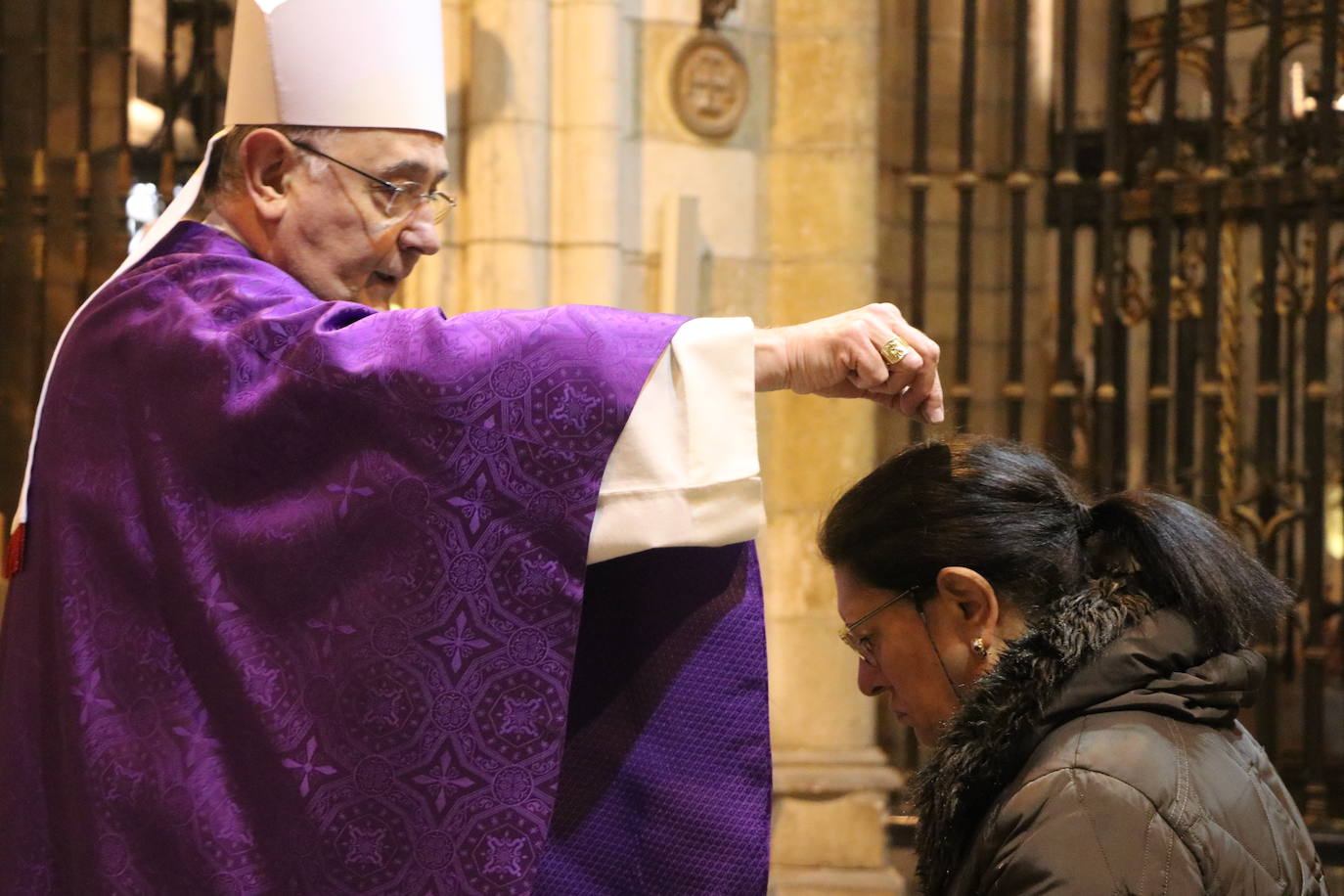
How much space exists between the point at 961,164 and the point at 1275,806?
3.60 m

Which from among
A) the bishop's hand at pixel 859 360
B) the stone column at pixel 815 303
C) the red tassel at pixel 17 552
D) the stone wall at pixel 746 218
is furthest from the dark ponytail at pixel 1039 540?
the stone column at pixel 815 303

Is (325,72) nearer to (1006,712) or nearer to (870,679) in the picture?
(870,679)

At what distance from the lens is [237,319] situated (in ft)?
→ 5.99

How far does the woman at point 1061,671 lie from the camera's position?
1505mm

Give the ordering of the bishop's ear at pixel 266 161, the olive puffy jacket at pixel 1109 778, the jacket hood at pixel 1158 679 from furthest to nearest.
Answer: the bishop's ear at pixel 266 161, the jacket hood at pixel 1158 679, the olive puffy jacket at pixel 1109 778

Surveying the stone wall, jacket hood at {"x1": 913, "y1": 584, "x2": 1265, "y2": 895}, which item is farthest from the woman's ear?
the stone wall

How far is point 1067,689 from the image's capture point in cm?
163

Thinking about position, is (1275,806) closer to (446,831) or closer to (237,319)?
(446,831)

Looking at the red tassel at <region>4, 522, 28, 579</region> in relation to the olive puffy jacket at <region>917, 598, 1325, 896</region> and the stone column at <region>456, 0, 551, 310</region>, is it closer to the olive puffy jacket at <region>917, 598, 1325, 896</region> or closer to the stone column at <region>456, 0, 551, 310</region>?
the olive puffy jacket at <region>917, 598, 1325, 896</region>

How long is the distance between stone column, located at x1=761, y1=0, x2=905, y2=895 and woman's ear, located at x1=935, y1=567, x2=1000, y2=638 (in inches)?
106

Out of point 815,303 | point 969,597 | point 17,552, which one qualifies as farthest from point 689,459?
point 815,303

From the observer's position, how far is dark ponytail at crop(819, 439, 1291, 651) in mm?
1696

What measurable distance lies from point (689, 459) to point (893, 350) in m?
0.25

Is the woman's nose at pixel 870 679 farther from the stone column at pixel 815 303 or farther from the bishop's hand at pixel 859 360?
the stone column at pixel 815 303
